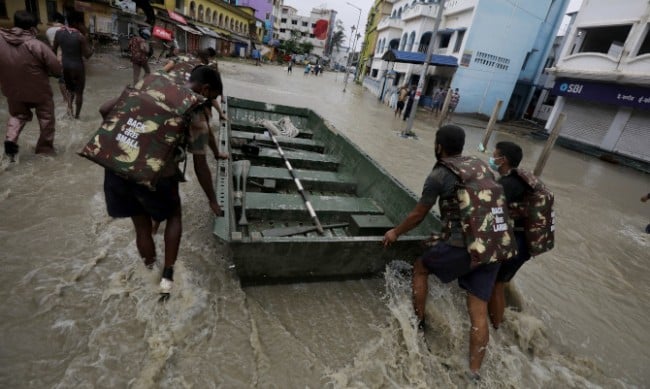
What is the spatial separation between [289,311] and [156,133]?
1.66m

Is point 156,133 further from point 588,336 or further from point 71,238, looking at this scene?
point 588,336

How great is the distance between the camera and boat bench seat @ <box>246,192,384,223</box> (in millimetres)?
3514

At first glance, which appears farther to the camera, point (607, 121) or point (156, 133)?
point (607, 121)

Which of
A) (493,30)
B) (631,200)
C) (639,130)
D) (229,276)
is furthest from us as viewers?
(493,30)

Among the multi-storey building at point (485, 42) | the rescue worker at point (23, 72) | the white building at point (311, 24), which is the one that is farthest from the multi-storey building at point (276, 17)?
the rescue worker at point (23, 72)

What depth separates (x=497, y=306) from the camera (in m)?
2.85

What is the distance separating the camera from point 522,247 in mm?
2553

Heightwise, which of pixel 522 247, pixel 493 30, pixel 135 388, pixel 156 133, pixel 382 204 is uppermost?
pixel 493 30

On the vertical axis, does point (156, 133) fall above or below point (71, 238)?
above

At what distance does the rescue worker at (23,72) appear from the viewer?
372cm

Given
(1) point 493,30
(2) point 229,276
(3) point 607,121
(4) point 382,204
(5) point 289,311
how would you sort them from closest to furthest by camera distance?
(5) point 289,311
(2) point 229,276
(4) point 382,204
(3) point 607,121
(1) point 493,30

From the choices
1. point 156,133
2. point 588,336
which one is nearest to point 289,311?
point 156,133

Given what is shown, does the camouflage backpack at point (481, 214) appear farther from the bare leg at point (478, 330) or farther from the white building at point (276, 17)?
the white building at point (276, 17)

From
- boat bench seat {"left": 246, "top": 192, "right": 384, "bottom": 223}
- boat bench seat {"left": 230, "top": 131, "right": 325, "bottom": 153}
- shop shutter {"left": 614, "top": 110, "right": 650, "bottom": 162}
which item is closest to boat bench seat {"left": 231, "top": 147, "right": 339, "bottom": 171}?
boat bench seat {"left": 230, "top": 131, "right": 325, "bottom": 153}
